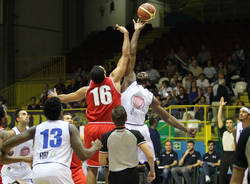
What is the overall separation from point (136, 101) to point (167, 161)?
5.30 meters

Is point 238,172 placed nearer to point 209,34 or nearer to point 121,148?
point 121,148

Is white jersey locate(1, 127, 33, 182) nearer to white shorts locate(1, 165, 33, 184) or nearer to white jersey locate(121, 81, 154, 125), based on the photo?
white shorts locate(1, 165, 33, 184)

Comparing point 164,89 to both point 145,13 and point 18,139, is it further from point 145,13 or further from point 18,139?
point 18,139

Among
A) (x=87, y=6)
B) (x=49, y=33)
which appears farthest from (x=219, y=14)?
(x=49, y=33)

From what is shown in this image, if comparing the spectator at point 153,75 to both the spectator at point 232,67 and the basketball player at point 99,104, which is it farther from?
the basketball player at point 99,104

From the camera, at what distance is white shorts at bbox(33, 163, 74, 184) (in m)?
4.82

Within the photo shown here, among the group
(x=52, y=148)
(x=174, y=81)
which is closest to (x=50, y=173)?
(x=52, y=148)

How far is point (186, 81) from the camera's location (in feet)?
53.6

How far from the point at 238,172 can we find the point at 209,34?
18501mm

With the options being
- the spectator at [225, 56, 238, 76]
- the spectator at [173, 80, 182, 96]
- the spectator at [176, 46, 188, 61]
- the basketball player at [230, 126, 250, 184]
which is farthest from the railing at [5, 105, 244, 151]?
the basketball player at [230, 126, 250, 184]

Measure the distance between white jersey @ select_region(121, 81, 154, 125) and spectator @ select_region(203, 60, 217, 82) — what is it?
33.1 ft

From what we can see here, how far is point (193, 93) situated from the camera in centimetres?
1538

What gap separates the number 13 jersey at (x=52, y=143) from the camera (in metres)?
4.86

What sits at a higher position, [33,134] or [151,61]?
[151,61]
